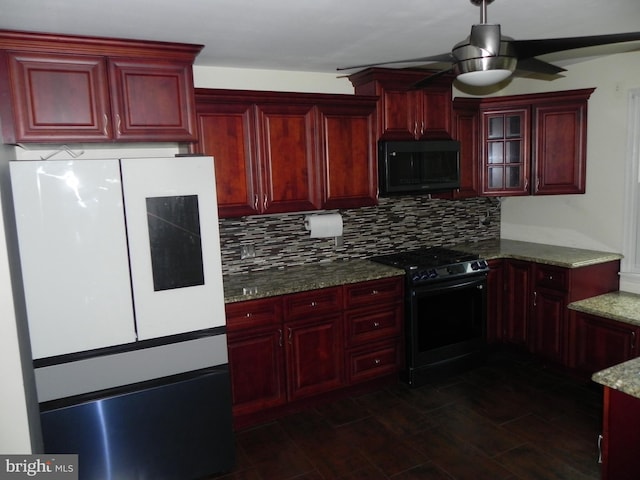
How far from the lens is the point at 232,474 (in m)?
2.63

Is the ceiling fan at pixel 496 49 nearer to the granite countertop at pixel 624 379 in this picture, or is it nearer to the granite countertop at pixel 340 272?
the granite countertop at pixel 624 379

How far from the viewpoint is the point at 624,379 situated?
1693 mm

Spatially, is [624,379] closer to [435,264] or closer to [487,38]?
[487,38]

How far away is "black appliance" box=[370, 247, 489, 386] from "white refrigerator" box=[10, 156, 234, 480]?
1479 millimetres

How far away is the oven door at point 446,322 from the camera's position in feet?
11.4

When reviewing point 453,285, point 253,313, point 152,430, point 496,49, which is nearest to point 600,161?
point 453,285

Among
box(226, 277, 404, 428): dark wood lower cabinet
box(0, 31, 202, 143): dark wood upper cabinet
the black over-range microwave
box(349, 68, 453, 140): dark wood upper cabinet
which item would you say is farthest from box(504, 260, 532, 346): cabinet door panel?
box(0, 31, 202, 143): dark wood upper cabinet

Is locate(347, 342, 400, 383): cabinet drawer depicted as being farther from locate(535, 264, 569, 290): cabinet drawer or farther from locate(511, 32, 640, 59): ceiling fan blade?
locate(511, 32, 640, 59): ceiling fan blade

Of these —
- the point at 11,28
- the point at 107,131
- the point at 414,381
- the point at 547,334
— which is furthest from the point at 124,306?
the point at 547,334

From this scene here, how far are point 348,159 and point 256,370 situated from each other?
162cm

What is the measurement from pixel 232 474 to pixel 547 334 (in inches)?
101

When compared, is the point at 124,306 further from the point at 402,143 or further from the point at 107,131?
the point at 402,143

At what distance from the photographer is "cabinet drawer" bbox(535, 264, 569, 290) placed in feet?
11.6

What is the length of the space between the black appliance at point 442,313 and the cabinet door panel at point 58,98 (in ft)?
7.36
